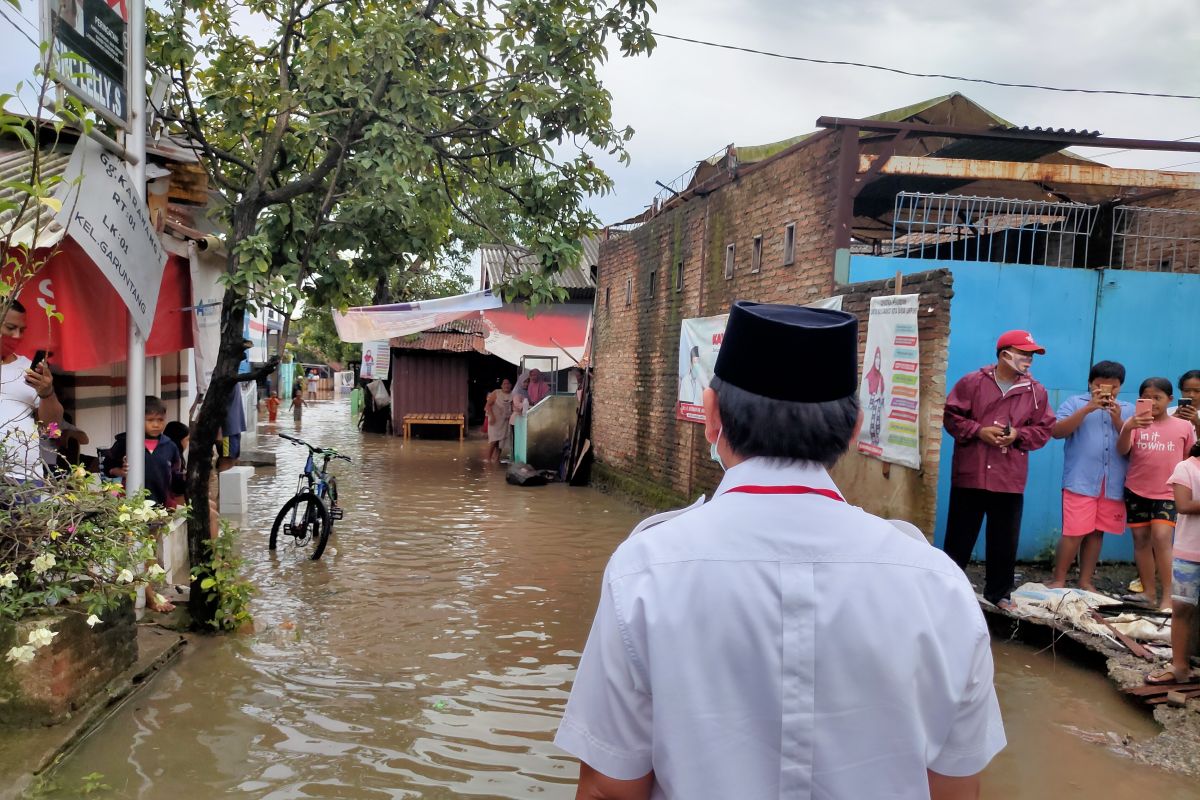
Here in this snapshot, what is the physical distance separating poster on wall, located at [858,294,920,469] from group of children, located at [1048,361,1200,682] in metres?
1.01

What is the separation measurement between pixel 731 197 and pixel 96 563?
25.4ft

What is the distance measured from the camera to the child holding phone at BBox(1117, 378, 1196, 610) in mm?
6066

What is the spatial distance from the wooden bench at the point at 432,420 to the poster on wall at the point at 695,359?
Result: 12.8 metres

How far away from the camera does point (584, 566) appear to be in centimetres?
861

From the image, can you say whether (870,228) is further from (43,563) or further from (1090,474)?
(43,563)

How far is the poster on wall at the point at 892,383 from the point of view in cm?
630

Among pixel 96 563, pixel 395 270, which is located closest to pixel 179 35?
pixel 395 270

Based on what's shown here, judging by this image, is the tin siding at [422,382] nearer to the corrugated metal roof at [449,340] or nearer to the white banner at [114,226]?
the corrugated metal roof at [449,340]

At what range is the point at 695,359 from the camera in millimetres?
10227

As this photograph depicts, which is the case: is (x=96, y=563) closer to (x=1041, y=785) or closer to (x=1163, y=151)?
(x=1041, y=785)

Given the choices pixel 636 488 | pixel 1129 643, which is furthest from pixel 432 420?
pixel 1129 643

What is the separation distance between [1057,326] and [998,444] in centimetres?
215

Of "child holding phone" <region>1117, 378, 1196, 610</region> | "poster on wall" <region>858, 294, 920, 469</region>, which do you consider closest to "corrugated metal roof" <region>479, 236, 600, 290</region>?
"poster on wall" <region>858, 294, 920, 469</region>

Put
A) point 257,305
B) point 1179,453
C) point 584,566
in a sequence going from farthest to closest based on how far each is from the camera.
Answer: point 584,566 < point 1179,453 < point 257,305
